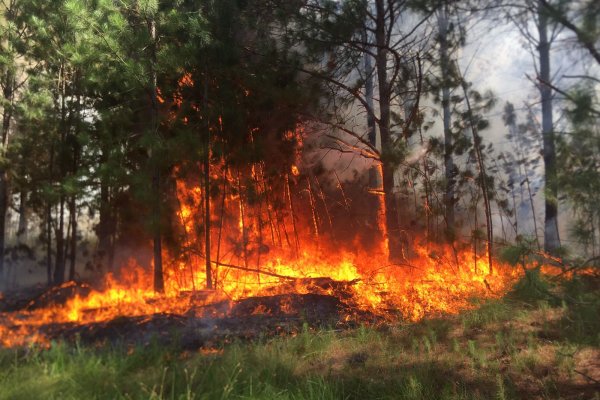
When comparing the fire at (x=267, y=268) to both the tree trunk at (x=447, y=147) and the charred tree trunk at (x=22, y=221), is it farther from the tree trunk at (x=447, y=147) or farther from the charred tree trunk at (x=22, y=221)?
the charred tree trunk at (x=22, y=221)

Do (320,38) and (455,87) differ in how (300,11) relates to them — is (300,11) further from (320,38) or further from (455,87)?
(455,87)

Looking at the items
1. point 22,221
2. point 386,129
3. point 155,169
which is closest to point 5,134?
point 22,221

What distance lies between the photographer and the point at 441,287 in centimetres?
640

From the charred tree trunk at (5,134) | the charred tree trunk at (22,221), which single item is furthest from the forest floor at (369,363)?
the charred tree trunk at (22,221)

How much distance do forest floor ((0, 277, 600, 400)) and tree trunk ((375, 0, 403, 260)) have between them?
7.38 ft

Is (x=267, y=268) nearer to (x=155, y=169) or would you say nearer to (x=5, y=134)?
(x=155, y=169)

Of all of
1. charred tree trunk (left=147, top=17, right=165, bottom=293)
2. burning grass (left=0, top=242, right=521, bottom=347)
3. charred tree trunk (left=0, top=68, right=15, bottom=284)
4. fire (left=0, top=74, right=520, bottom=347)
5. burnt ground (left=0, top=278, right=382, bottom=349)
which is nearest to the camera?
burnt ground (left=0, top=278, right=382, bottom=349)

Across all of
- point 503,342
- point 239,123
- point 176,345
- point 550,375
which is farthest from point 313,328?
point 239,123

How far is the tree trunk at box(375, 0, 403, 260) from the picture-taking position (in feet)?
23.1

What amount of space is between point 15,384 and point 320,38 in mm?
5745

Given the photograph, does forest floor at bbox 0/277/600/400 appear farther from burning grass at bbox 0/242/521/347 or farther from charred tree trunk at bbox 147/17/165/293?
charred tree trunk at bbox 147/17/165/293

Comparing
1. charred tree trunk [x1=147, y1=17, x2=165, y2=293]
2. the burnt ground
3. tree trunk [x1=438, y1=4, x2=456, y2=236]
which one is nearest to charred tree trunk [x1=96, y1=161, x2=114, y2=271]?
charred tree trunk [x1=147, y1=17, x2=165, y2=293]

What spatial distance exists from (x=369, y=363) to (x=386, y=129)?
4048mm

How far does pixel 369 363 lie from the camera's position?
4.14 m
